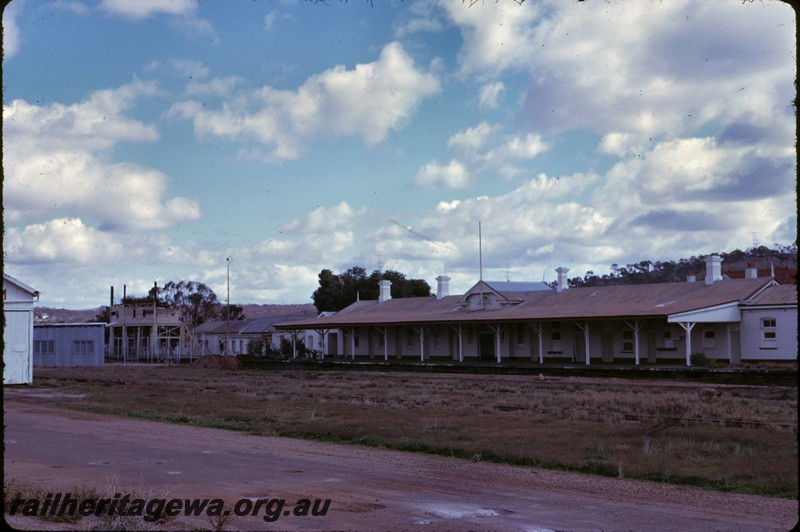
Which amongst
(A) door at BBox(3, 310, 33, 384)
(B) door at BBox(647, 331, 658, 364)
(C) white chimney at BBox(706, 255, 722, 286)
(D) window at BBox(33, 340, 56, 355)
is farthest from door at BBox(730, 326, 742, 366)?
(D) window at BBox(33, 340, 56, 355)

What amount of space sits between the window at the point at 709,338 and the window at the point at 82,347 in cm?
4370

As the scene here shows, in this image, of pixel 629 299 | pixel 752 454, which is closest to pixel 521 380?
pixel 629 299

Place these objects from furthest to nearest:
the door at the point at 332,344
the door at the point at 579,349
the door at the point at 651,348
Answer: the door at the point at 332,344 → the door at the point at 579,349 → the door at the point at 651,348

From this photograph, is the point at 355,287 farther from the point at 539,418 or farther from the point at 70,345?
the point at 539,418

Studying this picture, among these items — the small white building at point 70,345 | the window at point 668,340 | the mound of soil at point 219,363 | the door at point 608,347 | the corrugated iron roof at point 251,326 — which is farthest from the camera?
the corrugated iron roof at point 251,326

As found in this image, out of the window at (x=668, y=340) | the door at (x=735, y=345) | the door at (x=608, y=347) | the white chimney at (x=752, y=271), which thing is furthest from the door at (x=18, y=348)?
the white chimney at (x=752, y=271)

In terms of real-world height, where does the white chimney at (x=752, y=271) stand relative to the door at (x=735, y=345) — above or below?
above

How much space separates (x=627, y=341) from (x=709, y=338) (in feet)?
14.1

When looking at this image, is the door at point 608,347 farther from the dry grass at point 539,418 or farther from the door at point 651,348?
the dry grass at point 539,418

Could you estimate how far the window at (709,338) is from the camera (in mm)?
41062

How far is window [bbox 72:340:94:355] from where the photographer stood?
205 ft

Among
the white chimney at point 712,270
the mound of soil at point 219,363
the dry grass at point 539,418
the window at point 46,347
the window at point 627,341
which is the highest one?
the white chimney at point 712,270

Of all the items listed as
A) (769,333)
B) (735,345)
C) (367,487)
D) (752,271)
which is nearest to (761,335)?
(769,333)

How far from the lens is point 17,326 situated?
3606 cm
